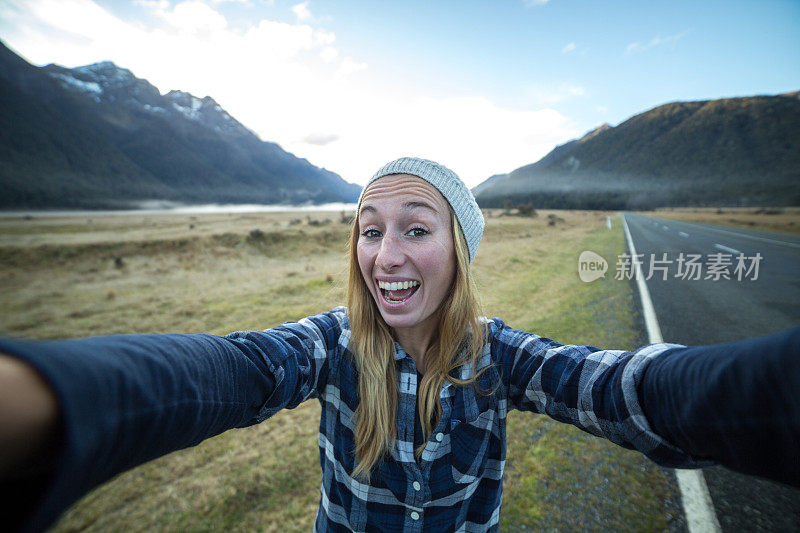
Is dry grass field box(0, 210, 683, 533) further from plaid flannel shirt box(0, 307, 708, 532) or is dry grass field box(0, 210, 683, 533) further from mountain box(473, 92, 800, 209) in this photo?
mountain box(473, 92, 800, 209)

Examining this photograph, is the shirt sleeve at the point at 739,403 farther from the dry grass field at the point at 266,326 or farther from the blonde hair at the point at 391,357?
the dry grass field at the point at 266,326

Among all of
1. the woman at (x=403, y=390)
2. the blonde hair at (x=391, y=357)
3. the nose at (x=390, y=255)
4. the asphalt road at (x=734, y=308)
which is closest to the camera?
the woman at (x=403, y=390)

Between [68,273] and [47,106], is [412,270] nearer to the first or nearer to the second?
[68,273]

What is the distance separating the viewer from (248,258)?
1636 centimetres

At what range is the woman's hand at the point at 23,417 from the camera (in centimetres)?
55

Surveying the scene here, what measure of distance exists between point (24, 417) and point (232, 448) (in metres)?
3.55

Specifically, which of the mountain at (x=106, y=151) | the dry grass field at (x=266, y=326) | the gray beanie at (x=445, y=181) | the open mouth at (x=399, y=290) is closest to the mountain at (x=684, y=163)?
the dry grass field at (x=266, y=326)

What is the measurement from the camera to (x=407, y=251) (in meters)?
1.64

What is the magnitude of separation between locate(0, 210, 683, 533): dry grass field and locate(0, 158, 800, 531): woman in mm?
759

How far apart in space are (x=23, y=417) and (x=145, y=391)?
26 cm

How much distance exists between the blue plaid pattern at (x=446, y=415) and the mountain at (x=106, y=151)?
99809mm

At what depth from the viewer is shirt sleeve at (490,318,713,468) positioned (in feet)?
3.50

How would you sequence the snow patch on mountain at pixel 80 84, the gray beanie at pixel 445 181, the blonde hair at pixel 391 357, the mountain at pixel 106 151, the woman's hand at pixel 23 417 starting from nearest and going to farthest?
the woman's hand at pixel 23 417 → the blonde hair at pixel 391 357 → the gray beanie at pixel 445 181 → the mountain at pixel 106 151 → the snow patch on mountain at pixel 80 84

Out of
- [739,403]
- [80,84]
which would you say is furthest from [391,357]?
[80,84]
